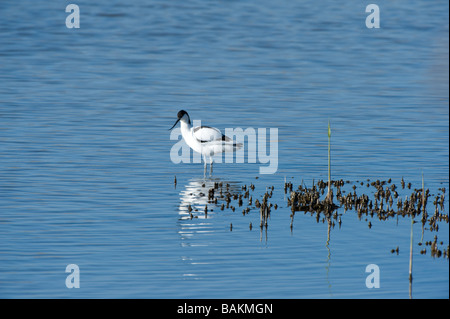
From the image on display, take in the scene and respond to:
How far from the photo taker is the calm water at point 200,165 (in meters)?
9.79

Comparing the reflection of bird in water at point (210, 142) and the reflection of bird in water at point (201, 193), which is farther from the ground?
the reflection of bird in water at point (210, 142)

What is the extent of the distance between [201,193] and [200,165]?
2926mm

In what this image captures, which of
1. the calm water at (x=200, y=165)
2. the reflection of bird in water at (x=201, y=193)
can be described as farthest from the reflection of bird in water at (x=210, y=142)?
the reflection of bird in water at (x=201, y=193)

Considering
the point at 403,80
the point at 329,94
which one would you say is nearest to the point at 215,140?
the point at 329,94

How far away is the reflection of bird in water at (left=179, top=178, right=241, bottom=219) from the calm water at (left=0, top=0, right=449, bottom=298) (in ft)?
0.30

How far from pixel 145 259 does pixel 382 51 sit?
23529mm

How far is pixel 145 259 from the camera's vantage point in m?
10.3

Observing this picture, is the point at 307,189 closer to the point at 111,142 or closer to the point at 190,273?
the point at 190,273

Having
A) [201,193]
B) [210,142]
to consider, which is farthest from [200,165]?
[201,193]

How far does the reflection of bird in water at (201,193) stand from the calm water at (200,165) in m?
0.09

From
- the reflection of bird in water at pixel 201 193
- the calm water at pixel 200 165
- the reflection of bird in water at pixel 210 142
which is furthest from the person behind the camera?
the reflection of bird in water at pixel 210 142

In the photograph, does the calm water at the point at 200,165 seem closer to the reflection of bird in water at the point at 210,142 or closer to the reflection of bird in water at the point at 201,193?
the reflection of bird in water at the point at 201,193

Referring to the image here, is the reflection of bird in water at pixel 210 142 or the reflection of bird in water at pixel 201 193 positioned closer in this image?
the reflection of bird in water at pixel 201 193

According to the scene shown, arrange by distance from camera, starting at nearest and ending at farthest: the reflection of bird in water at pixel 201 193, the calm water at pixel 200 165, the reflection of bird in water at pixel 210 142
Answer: the calm water at pixel 200 165 → the reflection of bird in water at pixel 201 193 → the reflection of bird in water at pixel 210 142
